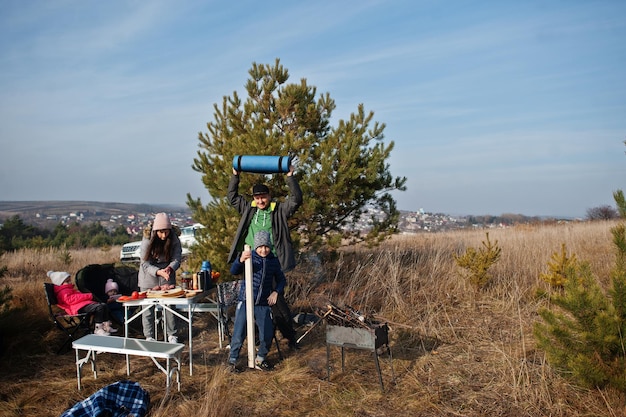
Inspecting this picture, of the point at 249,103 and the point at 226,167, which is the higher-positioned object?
the point at 249,103

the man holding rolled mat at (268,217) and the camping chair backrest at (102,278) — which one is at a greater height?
the man holding rolled mat at (268,217)

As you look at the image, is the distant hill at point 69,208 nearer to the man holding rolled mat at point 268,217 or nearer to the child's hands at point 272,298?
the man holding rolled mat at point 268,217

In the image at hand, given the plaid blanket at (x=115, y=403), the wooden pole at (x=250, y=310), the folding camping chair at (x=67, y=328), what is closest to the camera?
the plaid blanket at (x=115, y=403)

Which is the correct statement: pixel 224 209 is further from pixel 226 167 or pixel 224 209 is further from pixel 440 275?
pixel 440 275

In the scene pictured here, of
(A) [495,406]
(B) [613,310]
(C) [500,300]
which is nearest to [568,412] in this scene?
(A) [495,406]

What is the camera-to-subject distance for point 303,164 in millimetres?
6715

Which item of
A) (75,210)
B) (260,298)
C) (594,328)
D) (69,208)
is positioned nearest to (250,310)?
(260,298)

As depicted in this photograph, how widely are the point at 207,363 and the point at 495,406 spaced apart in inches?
109

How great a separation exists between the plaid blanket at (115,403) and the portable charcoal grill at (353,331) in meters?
1.57

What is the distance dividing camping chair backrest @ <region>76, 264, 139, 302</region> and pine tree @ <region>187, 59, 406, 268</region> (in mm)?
968

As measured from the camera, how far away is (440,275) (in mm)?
7324

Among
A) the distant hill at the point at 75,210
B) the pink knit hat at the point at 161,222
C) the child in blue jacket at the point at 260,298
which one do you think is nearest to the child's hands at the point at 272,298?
the child in blue jacket at the point at 260,298

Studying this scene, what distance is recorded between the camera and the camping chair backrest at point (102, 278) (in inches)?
241

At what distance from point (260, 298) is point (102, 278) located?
9.12 ft
